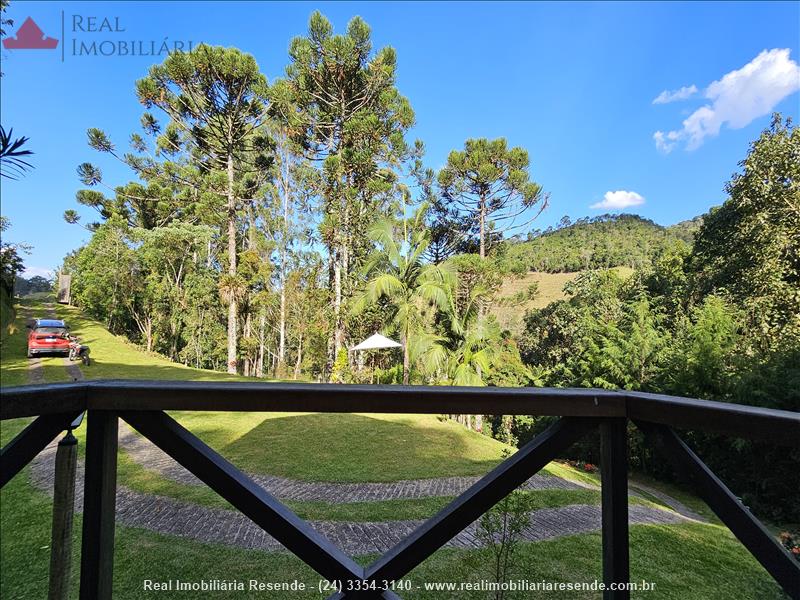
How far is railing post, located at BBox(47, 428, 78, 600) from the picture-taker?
901 millimetres

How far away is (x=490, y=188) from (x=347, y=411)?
605 inches

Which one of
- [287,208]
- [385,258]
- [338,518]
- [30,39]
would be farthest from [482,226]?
[30,39]

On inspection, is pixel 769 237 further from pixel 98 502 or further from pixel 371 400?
pixel 98 502

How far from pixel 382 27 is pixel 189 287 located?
13187 millimetres

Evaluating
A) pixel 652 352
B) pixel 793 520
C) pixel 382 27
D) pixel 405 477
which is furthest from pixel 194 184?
pixel 793 520

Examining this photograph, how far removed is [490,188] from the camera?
15047 mm

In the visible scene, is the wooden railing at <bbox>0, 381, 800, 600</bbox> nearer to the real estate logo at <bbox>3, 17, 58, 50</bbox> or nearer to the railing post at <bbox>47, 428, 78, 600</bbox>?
the railing post at <bbox>47, 428, 78, 600</bbox>

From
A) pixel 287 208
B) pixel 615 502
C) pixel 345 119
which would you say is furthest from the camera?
pixel 287 208

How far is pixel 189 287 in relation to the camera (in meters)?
17.4

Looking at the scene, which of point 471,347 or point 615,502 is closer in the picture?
point 615,502

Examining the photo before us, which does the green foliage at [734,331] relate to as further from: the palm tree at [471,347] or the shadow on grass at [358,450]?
the palm tree at [471,347]

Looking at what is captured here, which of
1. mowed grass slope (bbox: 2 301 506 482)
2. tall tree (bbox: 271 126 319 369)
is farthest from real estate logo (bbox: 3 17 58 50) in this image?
tall tree (bbox: 271 126 319 369)

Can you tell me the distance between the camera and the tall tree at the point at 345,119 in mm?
13109

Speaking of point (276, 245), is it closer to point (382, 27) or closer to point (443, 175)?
point (443, 175)
